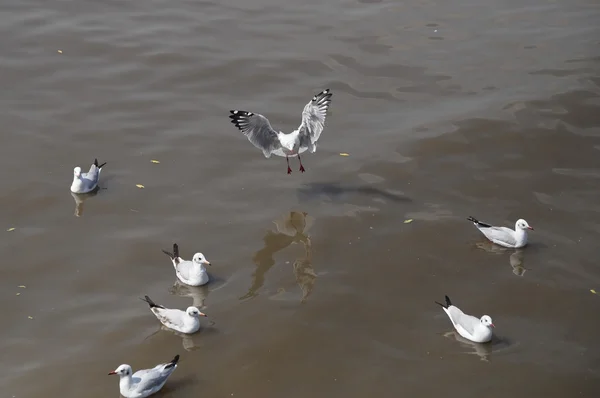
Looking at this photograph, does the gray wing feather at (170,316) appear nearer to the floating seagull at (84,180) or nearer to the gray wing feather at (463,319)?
the gray wing feather at (463,319)

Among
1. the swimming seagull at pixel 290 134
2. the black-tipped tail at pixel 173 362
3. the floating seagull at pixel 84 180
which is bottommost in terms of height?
the black-tipped tail at pixel 173 362

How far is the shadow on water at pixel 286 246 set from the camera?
1146 cm

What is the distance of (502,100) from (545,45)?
2.96 m

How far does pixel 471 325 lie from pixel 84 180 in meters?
6.44

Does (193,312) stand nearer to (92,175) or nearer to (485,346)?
(485,346)

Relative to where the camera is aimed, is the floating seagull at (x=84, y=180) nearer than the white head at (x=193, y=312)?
No

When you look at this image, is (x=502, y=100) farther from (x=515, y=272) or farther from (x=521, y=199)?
(x=515, y=272)

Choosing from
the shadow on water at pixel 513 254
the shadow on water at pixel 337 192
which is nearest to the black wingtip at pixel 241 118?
the shadow on water at pixel 337 192

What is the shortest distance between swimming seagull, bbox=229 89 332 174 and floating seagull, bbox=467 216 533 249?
320 cm

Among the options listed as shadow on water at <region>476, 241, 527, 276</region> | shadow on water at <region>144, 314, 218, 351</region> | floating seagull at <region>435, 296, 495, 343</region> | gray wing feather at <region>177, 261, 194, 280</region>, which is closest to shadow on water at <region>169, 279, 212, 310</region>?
gray wing feather at <region>177, 261, 194, 280</region>

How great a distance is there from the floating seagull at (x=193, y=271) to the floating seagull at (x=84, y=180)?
270 centimetres

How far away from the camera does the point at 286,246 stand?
1239 cm

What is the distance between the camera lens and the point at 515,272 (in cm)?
1174

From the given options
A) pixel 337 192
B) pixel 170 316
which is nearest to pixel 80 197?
pixel 170 316
